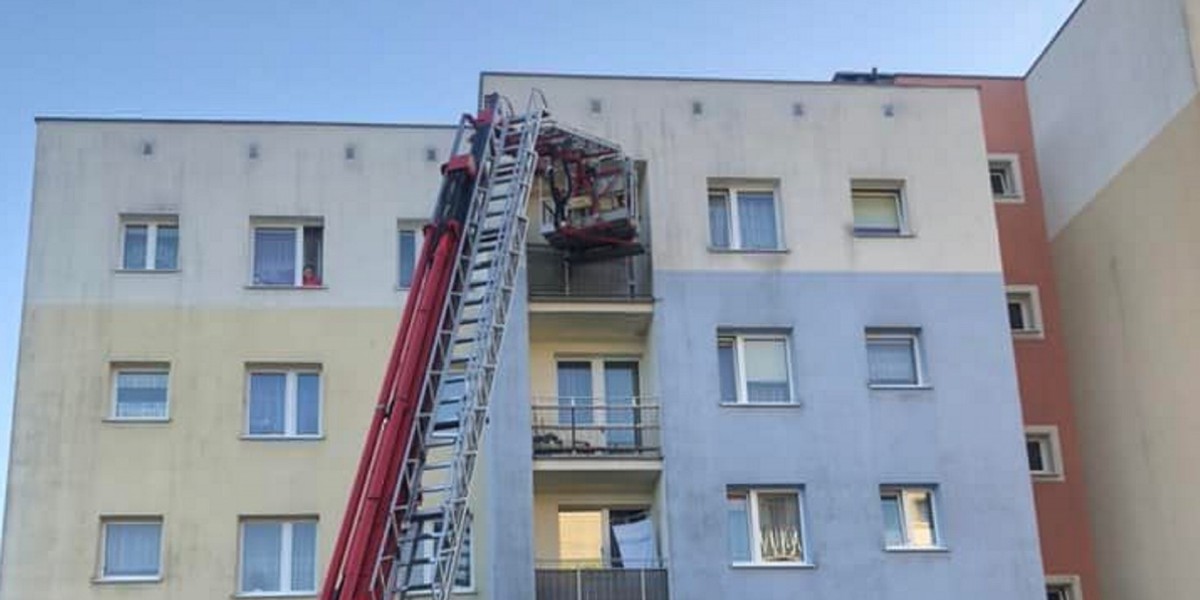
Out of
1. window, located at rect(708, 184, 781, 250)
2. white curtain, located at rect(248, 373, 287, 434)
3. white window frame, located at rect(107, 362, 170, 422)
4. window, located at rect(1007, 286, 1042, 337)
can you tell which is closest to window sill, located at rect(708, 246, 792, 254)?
window, located at rect(708, 184, 781, 250)

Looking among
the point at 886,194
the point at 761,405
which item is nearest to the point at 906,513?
the point at 761,405

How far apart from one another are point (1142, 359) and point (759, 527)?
7672 mm

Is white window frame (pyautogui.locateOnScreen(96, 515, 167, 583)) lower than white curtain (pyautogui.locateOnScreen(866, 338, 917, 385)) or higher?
lower

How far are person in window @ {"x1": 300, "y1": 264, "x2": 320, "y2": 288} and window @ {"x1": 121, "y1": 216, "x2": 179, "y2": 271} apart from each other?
2.10m

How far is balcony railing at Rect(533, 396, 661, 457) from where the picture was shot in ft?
81.0

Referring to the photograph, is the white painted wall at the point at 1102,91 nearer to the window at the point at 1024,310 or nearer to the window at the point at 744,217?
the window at the point at 1024,310

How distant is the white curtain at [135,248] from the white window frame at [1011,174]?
53.8 feet

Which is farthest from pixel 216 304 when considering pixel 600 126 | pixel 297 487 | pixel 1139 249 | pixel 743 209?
pixel 1139 249

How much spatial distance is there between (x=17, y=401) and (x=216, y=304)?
345 cm

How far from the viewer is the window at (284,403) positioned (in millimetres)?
24906

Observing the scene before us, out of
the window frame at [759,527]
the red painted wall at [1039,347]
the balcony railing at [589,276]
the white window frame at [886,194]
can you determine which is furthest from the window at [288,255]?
the red painted wall at [1039,347]

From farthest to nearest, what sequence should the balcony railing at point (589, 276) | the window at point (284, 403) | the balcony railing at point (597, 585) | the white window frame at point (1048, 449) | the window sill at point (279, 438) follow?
the white window frame at point (1048, 449) → the balcony railing at point (589, 276) → the window at point (284, 403) → the window sill at point (279, 438) → the balcony railing at point (597, 585)

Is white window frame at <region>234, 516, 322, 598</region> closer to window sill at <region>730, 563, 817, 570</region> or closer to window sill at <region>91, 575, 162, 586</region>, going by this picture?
window sill at <region>91, 575, 162, 586</region>

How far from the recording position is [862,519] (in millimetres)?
24625
